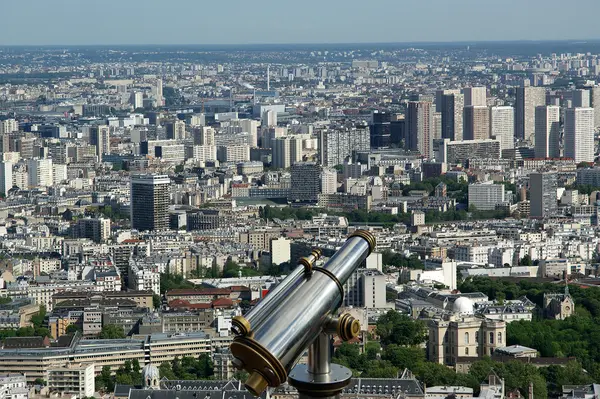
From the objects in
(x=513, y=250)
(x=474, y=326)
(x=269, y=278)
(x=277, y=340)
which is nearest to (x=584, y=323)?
(x=474, y=326)

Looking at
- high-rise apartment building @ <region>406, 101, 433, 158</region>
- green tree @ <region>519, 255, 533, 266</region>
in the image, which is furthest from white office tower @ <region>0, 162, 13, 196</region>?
green tree @ <region>519, 255, 533, 266</region>

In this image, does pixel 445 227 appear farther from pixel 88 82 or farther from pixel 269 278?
pixel 88 82

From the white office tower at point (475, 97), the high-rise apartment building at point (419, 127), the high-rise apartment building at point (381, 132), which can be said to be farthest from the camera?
the white office tower at point (475, 97)

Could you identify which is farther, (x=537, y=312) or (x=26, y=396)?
(x=537, y=312)

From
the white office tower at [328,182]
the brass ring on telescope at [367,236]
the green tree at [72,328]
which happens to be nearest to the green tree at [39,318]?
the green tree at [72,328]

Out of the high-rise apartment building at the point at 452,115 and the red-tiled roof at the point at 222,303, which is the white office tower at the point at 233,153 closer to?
the high-rise apartment building at the point at 452,115

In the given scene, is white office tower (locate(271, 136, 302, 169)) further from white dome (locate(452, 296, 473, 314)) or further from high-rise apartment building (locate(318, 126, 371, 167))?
white dome (locate(452, 296, 473, 314))

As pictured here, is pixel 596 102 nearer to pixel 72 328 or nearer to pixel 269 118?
pixel 269 118
